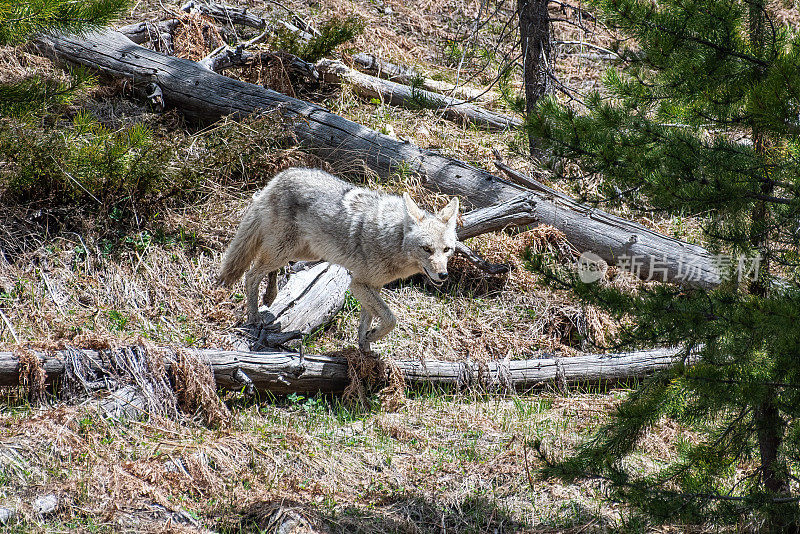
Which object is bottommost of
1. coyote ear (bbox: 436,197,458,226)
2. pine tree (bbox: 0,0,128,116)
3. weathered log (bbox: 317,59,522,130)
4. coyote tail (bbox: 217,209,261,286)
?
coyote tail (bbox: 217,209,261,286)

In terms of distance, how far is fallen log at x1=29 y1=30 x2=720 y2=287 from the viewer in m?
8.62

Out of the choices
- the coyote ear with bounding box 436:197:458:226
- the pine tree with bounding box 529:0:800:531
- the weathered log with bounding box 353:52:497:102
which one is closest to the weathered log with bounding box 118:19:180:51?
the weathered log with bounding box 353:52:497:102

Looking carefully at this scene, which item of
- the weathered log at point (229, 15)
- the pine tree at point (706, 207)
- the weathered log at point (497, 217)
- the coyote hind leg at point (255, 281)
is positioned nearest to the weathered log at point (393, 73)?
the weathered log at point (229, 15)

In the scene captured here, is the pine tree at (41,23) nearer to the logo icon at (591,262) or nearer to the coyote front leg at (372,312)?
the coyote front leg at (372,312)

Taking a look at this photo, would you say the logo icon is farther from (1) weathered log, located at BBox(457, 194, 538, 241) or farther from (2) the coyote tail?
(2) the coyote tail

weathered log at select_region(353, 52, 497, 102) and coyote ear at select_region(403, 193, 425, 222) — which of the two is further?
weathered log at select_region(353, 52, 497, 102)

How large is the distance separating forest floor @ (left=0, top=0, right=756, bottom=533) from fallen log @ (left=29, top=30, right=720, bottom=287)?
274 millimetres

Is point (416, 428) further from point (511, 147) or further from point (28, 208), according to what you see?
point (28, 208)

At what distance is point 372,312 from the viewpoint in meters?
7.01

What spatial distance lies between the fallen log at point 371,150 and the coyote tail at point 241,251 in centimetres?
248

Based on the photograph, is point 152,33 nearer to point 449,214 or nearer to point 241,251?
point 241,251

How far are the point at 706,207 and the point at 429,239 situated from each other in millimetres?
2956

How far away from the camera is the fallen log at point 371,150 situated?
8.62 m

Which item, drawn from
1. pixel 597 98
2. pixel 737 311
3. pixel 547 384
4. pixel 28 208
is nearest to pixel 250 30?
pixel 28 208
